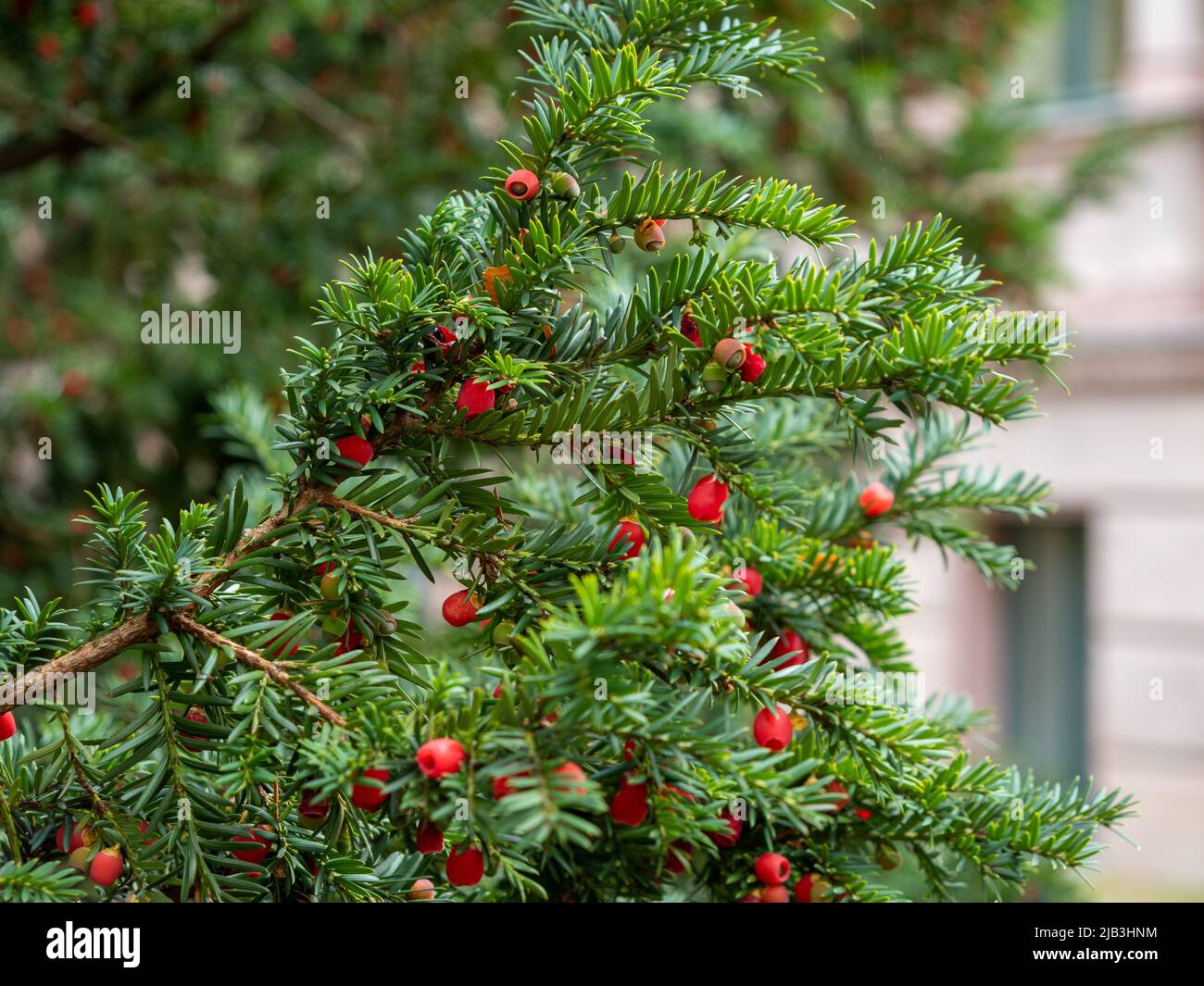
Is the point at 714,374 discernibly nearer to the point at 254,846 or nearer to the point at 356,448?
the point at 356,448

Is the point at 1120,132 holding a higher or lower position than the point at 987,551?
higher

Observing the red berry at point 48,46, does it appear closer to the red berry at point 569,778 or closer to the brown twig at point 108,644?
the brown twig at point 108,644

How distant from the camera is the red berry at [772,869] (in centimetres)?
64

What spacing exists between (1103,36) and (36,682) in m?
4.47

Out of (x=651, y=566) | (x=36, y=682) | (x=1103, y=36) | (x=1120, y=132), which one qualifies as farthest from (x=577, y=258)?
(x=1103, y=36)

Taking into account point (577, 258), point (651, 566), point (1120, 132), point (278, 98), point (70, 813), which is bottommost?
point (70, 813)

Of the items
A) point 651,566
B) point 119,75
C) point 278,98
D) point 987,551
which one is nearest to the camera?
point 651,566

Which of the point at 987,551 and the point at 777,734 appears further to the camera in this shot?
the point at 987,551

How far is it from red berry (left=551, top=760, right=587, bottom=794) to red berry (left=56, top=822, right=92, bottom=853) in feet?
0.93

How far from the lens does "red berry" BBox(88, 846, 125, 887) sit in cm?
56

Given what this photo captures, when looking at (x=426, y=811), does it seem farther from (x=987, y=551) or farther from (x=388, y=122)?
(x=388, y=122)

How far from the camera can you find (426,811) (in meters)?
0.49

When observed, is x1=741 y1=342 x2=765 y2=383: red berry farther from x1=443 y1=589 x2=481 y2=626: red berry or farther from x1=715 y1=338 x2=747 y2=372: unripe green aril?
x1=443 y1=589 x2=481 y2=626: red berry
